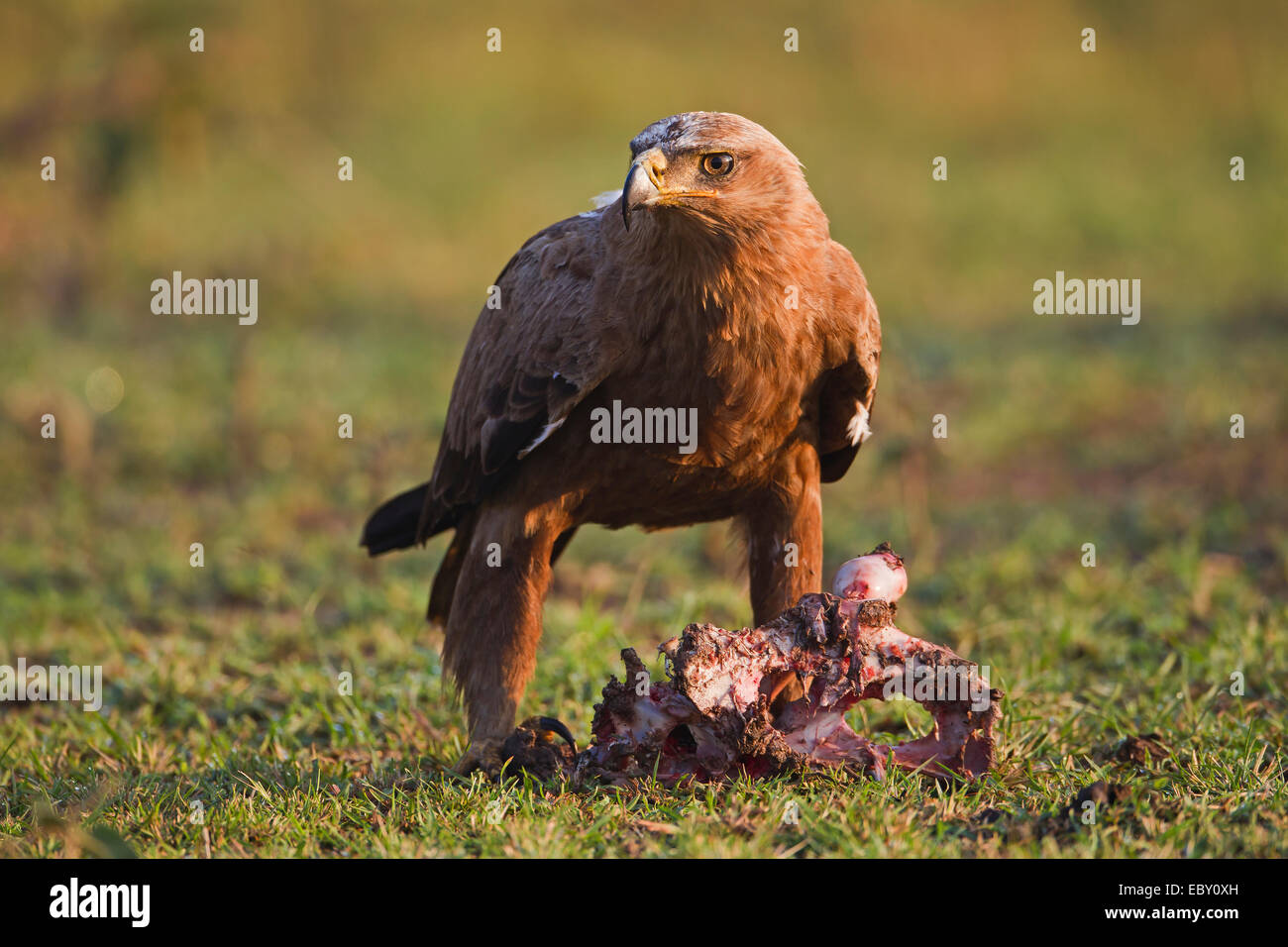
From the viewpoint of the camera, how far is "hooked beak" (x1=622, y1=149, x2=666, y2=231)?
3.38 metres

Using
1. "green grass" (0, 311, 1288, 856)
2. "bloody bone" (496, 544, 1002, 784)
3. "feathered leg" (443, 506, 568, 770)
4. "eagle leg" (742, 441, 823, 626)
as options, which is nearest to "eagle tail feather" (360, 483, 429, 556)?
"green grass" (0, 311, 1288, 856)

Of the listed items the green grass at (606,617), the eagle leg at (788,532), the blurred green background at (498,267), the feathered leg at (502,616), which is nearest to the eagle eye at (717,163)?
the eagle leg at (788,532)

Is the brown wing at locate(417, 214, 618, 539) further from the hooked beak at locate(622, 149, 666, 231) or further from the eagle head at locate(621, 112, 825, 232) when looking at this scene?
the hooked beak at locate(622, 149, 666, 231)

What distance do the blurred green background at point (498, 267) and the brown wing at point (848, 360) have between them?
3.85 ft

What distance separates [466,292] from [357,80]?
7261 millimetres

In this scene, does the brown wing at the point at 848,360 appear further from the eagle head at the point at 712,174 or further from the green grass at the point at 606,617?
the green grass at the point at 606,617

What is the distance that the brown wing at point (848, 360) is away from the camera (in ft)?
12.7

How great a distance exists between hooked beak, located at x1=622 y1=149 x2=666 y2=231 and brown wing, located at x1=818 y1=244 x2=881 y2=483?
2.18 ft

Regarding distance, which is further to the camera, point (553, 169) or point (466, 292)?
point (553, 169)

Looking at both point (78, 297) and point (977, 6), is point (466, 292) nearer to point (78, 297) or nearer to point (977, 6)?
point (78, 297)

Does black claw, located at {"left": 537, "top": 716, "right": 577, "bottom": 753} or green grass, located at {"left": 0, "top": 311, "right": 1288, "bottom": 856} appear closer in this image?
green grass, located at {"left": 0, "top": 311, "right": 1288, "bottom": 856}

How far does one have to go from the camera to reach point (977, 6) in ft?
61.6

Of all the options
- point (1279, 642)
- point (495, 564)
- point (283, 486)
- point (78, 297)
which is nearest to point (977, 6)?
point (78, 297)

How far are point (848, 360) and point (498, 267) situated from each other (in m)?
9.30
